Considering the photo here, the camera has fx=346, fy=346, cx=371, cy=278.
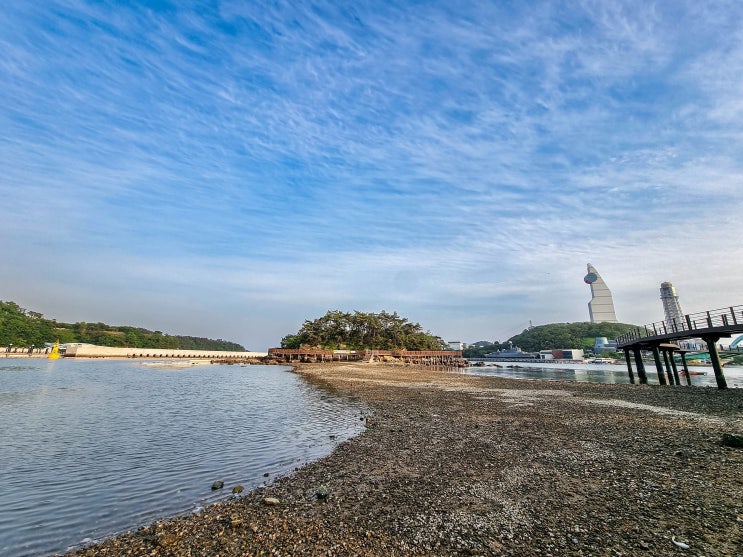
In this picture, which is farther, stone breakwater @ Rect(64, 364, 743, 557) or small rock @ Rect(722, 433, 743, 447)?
small rock @ Rect(722, 433, 743, 447)

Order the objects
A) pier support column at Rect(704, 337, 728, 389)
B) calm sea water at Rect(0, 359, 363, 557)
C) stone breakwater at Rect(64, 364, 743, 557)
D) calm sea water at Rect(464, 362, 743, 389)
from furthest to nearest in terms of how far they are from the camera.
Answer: calm sea water at Rect(464, 362, 743, 389) → pier support column at Rect(704, 337, 728, 389) → calm sea water at Rect(0, 359, 363, 557) → stone breakwater at Rect(64, 364, 743, 557)

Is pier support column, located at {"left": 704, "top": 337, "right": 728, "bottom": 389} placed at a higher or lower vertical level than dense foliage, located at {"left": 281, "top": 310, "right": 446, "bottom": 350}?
lower

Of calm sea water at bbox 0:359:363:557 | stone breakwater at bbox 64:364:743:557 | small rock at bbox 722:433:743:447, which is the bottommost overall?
calm sea water at bbox 0:359:363:557

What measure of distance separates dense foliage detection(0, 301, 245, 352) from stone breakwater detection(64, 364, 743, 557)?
164m

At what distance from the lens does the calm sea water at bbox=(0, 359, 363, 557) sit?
7.36 metres

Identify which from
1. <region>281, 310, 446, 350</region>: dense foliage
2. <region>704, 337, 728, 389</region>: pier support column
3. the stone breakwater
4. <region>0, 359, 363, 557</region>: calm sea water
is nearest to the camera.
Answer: the stone breakwater

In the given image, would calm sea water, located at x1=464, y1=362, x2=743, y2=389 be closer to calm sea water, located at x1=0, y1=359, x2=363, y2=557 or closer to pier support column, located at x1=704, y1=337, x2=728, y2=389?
pier support column, located at x1=704, y1=337, x2=728, y2=389

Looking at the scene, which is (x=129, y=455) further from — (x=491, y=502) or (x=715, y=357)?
(x=715, y=357)

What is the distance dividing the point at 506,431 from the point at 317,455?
8001mm

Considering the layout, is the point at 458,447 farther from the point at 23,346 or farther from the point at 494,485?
the point at 23,346

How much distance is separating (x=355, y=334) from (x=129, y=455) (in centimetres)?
11326

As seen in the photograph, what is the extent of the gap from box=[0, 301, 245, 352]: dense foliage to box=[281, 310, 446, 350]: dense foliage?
88971mm

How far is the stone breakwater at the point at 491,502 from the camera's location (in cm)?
582

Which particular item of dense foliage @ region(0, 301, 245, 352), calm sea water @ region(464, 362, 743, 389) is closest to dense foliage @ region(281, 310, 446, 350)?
calm sea water @ region(464, 362, 743, 389)
